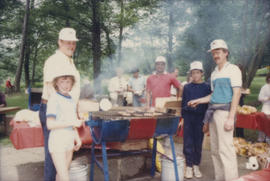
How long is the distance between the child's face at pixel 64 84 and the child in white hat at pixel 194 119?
220 cm

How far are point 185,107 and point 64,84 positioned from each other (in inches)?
88.6

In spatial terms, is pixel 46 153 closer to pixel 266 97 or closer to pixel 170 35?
pixel 266 97

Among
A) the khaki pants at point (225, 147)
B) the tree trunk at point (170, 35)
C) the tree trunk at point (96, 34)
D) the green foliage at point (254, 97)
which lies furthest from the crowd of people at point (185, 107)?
the tree trunk at point (96, 34)

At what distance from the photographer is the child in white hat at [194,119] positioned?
13.0ft

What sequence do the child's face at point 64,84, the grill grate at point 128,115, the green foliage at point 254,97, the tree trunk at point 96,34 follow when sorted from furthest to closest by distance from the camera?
the tree trunk at point 96,34, the green foliage at point 254,97, the grill grate at point 128,115, the child's face at point 64,84

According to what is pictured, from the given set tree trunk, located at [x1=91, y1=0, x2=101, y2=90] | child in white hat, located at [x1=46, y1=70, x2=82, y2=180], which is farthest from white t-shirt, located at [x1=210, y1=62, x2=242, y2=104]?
tree trunk, located at [x1=91, y1=0, x2=101, y2=90]

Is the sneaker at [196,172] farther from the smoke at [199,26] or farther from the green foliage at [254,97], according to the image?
the green foliage at [254,97]

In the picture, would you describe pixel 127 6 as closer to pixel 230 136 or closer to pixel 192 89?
pixel 192 89

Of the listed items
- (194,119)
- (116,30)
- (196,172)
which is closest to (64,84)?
(194,119)

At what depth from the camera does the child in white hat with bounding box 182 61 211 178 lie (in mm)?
3975

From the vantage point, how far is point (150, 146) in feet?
14.7

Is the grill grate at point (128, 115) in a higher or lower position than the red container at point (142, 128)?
higher

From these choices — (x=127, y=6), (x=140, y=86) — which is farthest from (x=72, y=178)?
(x=127, y=6)

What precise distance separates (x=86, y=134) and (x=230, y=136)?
2288 mm
